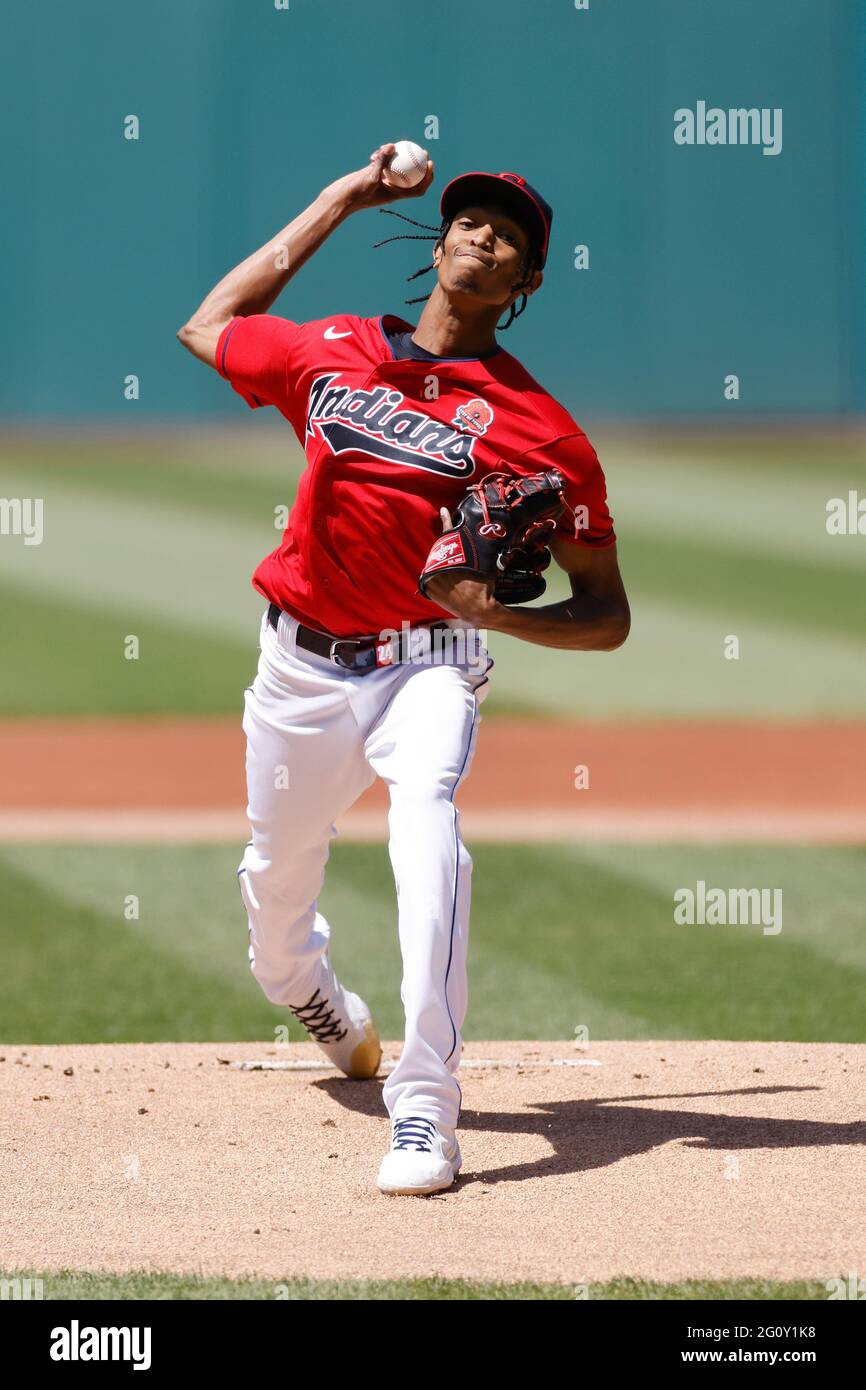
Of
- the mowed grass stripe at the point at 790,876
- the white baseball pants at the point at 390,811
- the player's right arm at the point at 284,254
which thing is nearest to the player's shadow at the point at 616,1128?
the white baseball pants at the point at 390,811

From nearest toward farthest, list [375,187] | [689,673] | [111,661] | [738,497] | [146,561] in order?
[375,187]
[689,673]
[111,661]
[146,561]
[738,497]

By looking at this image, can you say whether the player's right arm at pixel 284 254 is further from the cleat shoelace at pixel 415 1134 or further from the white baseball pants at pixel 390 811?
the cleat shoelace at pixel 415 1134

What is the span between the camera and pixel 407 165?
432 centimetres

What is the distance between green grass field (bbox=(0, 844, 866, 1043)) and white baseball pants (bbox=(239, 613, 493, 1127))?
1518 millimetres

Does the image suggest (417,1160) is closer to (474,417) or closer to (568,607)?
(568,607)

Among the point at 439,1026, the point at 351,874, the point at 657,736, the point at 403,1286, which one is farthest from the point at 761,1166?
the point at 657,736

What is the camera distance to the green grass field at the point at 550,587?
43.5 feet

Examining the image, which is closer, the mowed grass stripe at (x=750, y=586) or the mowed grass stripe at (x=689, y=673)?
the mowed grass stripe at (x=689, y=673)

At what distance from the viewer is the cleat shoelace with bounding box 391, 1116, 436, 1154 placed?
382cm

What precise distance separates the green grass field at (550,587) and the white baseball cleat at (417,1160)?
8.66 m

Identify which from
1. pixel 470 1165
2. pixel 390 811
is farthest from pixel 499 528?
pixel 470 1165

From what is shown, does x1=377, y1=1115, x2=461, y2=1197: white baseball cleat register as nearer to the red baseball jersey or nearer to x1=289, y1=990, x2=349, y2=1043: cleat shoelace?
x1=289, y1=990, x2=349, y2=1043: cleat shoelace

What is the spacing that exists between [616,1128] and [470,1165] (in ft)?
1.61

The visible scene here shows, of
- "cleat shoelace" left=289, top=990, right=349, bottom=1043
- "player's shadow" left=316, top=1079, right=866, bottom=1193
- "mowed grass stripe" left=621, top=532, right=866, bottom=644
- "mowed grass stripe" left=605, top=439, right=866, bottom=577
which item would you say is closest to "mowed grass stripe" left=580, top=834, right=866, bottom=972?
"player's shadow" left=316, top=1079, right=866, bottom=1193
